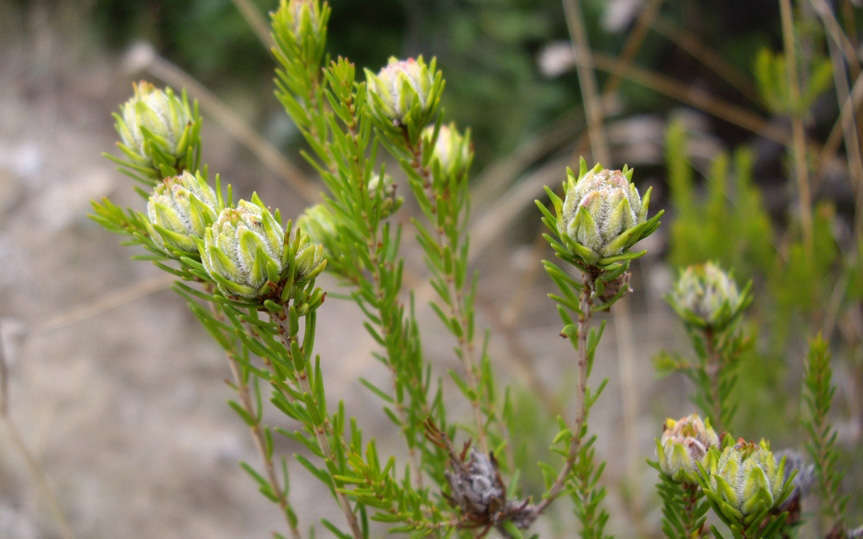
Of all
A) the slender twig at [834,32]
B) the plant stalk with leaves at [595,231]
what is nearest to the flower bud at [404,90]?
the plant stalk with leaves at [595,231]

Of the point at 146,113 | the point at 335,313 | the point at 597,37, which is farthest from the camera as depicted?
the point at 597,37

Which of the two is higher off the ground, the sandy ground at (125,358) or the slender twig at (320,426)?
the sandy ground at (125,358)

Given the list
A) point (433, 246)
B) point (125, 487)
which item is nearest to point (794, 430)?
point (433, 246)

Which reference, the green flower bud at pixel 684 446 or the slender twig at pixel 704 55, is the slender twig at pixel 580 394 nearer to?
the green flower bud at pixel 684 446

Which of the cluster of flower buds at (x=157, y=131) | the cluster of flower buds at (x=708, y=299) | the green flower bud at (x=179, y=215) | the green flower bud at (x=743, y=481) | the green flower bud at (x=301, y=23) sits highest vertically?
the green flower bud at (x=301, y=23)

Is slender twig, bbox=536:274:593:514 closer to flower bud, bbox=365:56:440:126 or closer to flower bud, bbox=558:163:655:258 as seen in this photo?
flower bud, bbox=558:163:655:258

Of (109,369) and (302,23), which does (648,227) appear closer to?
(302,23)

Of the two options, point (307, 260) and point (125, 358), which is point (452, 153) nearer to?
point (307, 260)
